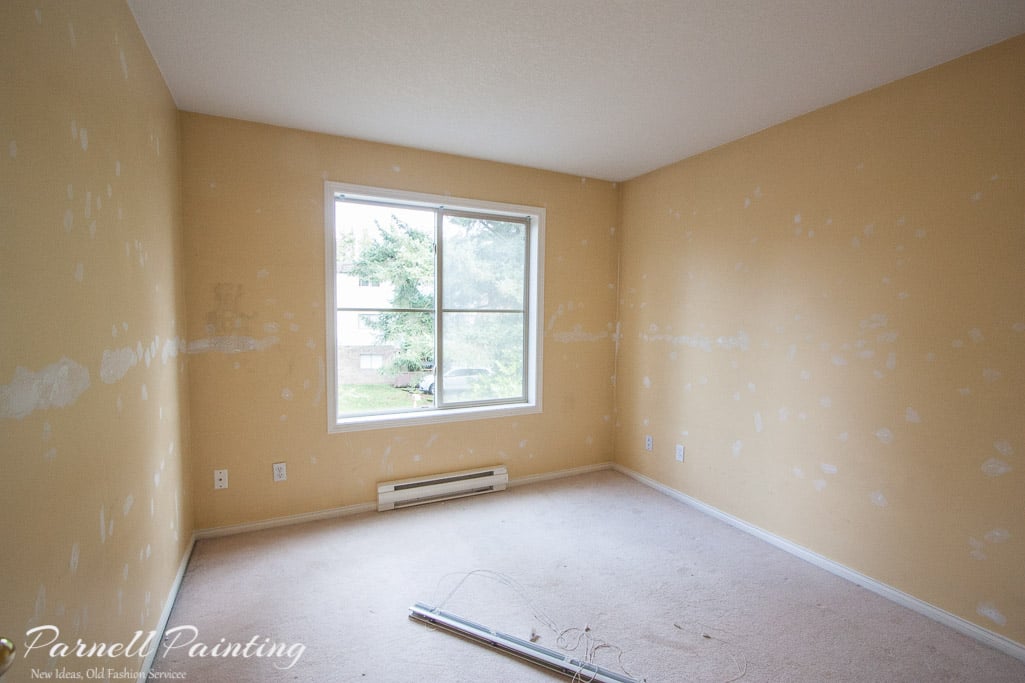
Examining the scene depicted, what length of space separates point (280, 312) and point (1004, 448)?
374 centimetres

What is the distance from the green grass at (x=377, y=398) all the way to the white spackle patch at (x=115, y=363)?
157 centimetres

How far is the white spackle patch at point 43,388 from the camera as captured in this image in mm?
894

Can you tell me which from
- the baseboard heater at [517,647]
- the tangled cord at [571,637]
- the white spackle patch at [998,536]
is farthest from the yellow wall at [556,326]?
the tangled cord at [571,637]

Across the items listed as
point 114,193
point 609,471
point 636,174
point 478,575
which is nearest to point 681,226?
point 636,174

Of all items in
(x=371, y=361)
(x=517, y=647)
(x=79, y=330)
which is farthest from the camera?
(x=371, y=361)

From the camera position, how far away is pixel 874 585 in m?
2.35

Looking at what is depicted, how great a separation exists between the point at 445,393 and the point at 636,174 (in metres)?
2.41

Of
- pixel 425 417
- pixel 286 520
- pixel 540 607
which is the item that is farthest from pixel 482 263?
pixel 540 607

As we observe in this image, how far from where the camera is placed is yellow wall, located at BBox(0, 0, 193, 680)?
92 centimetres

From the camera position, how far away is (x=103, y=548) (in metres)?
1.33

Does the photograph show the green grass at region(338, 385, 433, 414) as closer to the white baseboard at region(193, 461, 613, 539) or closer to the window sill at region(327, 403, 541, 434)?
the window sill at region(327, 403, 541, 434)

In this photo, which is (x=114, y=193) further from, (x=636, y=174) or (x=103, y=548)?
(x=636, y=174)

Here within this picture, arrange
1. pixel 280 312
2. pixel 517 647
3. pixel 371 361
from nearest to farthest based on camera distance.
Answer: pixel 517 647 < pixel 280 312 < pixel 371 361

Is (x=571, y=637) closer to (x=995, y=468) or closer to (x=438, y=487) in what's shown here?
(x=438, y=487)
